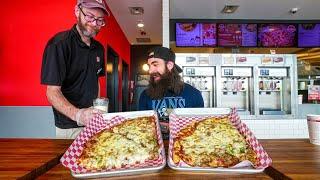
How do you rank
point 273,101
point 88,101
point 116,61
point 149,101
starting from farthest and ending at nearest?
point 116,61, point 273,101, point 149,101, point 88,101

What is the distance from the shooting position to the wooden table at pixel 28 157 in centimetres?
83

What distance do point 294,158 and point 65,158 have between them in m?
0.70

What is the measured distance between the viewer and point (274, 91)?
4660 millimetres

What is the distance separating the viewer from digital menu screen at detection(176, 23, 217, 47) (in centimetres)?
554

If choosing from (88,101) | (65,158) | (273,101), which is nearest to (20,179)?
(65,158)

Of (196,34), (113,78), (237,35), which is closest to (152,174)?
(196,34)

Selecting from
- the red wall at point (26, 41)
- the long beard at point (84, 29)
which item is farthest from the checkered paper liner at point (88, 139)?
A: the red wall at point (26, 41)

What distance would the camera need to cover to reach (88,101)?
72.9 inches

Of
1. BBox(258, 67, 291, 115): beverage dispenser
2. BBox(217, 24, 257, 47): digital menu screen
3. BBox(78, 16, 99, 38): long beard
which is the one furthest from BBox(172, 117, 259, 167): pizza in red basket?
BBox(217, 24, 257, 47): digital menu screen

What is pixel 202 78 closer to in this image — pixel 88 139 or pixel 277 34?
pixel 277 34

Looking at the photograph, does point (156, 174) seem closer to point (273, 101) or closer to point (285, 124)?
point (285, 124)

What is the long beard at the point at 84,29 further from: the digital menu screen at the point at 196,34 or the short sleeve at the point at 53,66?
the digital menu screen at the point at 196,34

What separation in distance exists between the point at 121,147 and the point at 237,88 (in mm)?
4065

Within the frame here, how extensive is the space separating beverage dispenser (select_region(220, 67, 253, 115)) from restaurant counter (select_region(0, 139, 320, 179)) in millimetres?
3384
